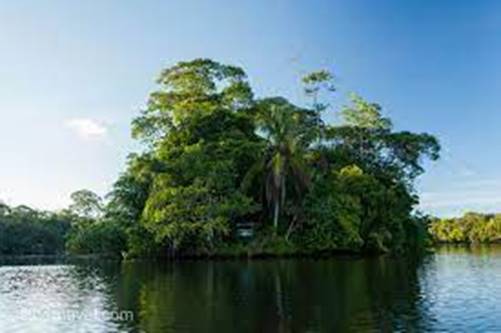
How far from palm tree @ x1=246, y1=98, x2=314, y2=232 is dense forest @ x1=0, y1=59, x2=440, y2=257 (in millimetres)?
103

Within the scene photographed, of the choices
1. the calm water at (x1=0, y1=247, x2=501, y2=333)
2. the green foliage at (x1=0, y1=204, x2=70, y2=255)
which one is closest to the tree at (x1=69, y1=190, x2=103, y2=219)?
the green foliage at (x1=0, y1=204, x2=70, y2=255)

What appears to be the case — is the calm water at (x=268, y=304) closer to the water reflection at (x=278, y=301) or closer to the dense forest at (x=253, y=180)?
the water reflection at (x=278, y=301)

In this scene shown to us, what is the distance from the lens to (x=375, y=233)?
63219 mm

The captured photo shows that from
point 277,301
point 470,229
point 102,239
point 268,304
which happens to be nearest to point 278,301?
point 277,301

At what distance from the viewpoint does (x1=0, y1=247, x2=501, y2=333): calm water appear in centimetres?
1856

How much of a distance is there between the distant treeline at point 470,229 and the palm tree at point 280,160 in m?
77.4

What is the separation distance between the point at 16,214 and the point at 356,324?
112 metres

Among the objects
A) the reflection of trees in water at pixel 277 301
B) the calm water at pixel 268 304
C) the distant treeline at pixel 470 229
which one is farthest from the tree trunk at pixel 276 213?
the distant treeline at pixel 470 229

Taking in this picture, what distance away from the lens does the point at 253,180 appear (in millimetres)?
63344

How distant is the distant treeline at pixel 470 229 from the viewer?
439 ft

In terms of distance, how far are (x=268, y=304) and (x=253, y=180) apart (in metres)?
40.2

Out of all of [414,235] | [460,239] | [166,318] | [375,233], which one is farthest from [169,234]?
[460,239]

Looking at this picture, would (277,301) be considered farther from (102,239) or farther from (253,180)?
(102,239)

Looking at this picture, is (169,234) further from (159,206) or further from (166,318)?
(166,318)
